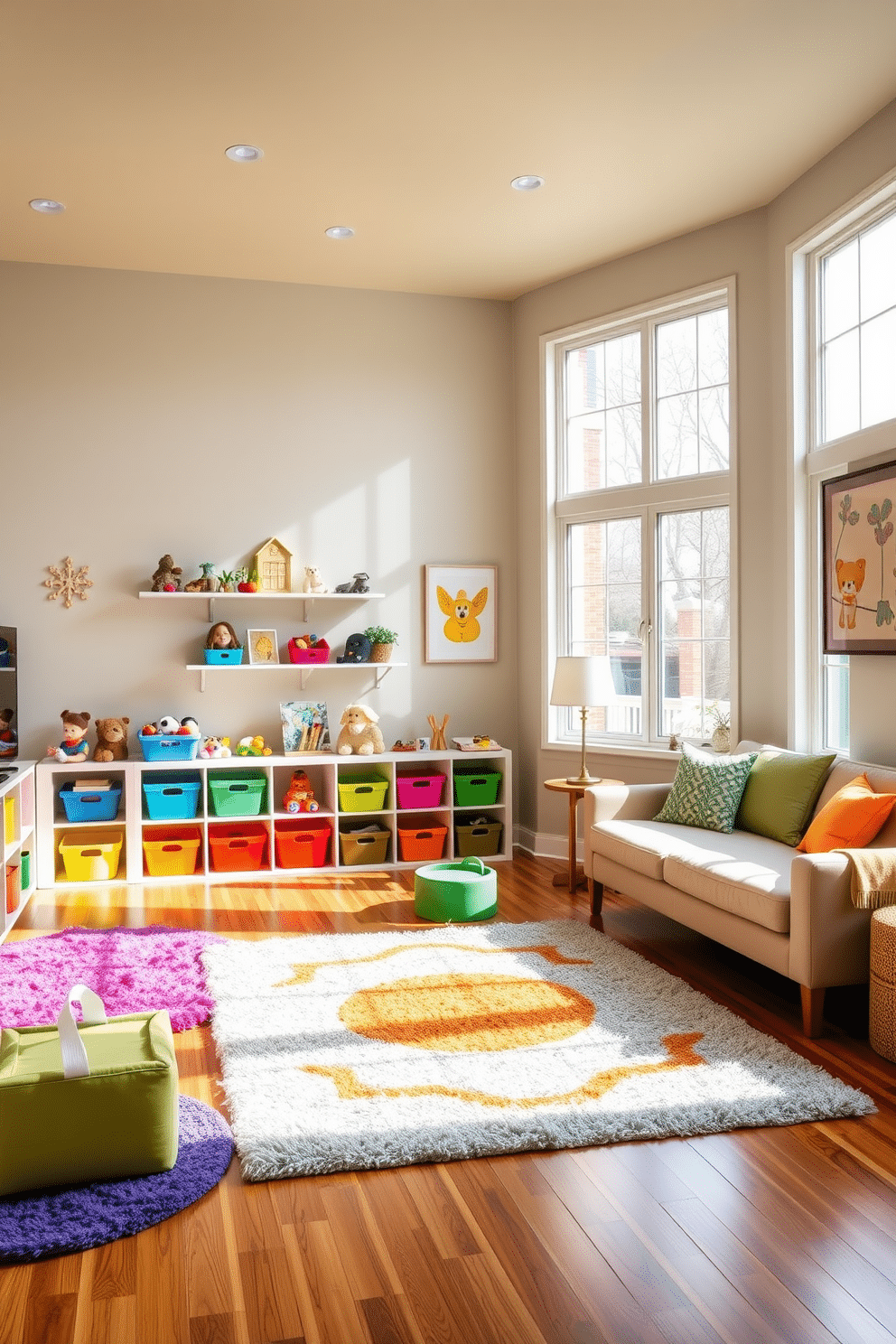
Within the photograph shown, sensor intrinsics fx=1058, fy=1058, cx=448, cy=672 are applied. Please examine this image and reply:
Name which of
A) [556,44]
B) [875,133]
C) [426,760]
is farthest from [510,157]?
[426,760]

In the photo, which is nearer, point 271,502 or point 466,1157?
point 466,1157

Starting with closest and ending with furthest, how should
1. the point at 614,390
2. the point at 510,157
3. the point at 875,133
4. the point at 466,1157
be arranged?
the point at 466,1157
the point at 875,133
the point at 510,157
the point at 614,390

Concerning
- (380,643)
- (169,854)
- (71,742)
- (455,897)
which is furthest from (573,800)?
(71,742)

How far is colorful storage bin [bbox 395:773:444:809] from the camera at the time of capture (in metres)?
5.61

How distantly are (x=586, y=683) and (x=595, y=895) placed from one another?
97cm

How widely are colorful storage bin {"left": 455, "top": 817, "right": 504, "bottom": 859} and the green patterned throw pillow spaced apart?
1462 millimetres

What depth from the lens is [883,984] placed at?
9.90 ft

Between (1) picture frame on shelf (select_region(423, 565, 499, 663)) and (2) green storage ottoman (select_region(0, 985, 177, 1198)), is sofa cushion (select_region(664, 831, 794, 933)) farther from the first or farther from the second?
(1) picture frame on shelf (select_region(423, 565, 499, 663))

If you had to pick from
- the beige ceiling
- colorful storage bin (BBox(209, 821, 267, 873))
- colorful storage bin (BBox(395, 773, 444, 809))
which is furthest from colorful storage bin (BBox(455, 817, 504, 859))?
the beige ceiling

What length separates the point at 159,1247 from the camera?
213cm

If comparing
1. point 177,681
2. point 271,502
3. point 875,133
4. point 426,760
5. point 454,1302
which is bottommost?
point 454,1302

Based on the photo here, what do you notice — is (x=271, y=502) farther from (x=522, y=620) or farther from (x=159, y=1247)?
(x=159, y=1247)

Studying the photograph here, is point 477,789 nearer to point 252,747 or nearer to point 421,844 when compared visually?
point 421,844

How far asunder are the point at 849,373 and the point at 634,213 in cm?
130
